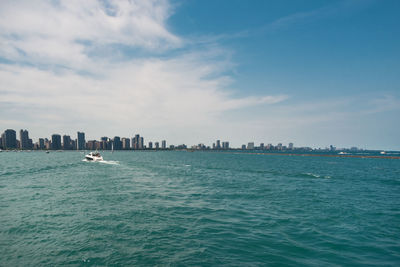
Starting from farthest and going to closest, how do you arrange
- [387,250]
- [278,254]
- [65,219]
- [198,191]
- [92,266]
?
[198,191]
[65,219]
[387,250]
[278,254]
[92,266]

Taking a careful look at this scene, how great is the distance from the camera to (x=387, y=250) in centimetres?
1527

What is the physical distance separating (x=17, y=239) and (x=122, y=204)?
37.3 feet

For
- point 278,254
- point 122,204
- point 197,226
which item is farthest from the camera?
point 122,204

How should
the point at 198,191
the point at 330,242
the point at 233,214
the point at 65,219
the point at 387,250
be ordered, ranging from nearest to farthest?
the point at 387,250 → the point at 330,242 → the point at 65,219 → the point at 233,214 → the point at 198,191

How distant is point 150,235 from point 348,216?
23.0m

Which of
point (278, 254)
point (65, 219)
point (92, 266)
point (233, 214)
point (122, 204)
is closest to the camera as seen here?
point (92, 266)

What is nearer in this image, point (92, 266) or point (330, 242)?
point (92, 266)

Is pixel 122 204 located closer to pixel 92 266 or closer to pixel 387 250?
pixel 92 266

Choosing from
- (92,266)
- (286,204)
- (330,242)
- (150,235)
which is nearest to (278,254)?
(330,242)

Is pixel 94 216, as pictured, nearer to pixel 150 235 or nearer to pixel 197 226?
pixel 150 235

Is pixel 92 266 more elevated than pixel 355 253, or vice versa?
pixel 92 266

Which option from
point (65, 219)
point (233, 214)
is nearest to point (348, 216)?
point (233, 214)

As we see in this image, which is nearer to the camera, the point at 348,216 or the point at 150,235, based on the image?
the point at 150,235

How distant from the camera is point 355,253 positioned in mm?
14727
